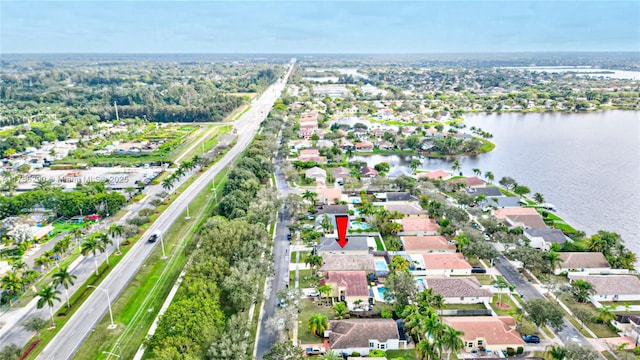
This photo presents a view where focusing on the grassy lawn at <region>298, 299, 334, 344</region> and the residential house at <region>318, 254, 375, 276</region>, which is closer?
the grassy lawn at <region>298, 299, 334, 344</region>

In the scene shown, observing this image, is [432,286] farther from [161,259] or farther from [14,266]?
[14,266]

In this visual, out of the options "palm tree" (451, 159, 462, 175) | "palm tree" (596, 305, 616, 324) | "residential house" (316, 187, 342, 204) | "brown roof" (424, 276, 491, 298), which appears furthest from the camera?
"palm tree" (451, 159, 462, 175)

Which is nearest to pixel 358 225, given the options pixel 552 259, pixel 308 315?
pixel 308 315

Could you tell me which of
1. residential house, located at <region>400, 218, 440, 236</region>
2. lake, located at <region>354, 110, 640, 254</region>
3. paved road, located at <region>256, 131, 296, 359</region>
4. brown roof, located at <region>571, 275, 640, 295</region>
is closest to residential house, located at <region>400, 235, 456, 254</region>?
residential house, located at <region>400, 218, 440, 236</region>

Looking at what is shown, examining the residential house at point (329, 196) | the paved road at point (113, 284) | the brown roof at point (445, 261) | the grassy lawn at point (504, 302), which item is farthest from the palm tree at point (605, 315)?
the paved road at point (113, 284)

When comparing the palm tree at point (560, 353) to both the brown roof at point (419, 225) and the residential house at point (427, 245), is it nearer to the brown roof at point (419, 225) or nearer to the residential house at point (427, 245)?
the residential house at point (427, 245)

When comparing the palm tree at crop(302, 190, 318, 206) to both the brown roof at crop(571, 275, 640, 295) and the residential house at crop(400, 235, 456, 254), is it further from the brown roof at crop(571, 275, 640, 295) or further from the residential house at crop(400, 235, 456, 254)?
the brown roof at crop(571, 275, 640, 295)

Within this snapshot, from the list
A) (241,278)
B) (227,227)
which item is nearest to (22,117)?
(227,227)
